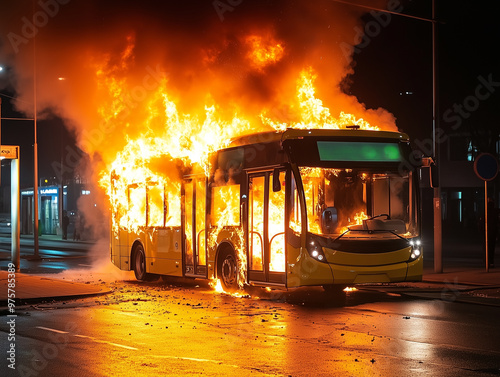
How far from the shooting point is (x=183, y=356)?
8977mm

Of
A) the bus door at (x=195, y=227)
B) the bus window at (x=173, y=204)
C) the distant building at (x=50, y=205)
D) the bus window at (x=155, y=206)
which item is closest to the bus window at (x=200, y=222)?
the bus door at (x=195, y=227)

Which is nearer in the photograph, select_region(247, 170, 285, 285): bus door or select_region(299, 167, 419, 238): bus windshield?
select_region(299, 167, 419, 238): bus windshield

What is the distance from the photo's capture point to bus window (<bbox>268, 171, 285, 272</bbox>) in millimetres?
14461

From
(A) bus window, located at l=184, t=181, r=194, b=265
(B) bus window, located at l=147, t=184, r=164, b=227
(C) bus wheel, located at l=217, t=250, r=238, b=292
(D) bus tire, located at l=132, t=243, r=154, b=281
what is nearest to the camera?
(C) bus wheel, located at l=217, t=250, r=238, b=292

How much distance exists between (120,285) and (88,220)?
106 feet

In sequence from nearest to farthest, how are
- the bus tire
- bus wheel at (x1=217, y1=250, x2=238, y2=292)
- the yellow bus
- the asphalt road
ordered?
the asphalt road, the yellow bus, bus wheel at (x1=217, y1=250, x2=238, y2=292), the bus tire

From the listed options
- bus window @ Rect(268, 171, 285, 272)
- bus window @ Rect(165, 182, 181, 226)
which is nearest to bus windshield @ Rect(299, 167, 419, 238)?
bus window @ Rect(268, 171, 285, 272)

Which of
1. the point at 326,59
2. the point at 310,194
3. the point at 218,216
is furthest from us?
the point at 326,59

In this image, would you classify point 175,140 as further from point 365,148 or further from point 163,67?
point 365,148

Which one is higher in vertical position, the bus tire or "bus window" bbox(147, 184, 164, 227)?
"bus window" bbox(147, 184, 164, 227)

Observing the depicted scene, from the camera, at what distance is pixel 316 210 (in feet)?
46.4

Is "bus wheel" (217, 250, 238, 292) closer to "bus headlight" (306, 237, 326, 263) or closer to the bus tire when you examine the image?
"bus headlight" (306, 237, 326, 263)

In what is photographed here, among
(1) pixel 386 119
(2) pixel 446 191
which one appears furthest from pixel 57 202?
(1) pixel 386 119

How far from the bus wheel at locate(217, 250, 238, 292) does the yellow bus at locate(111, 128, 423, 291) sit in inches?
0.8
